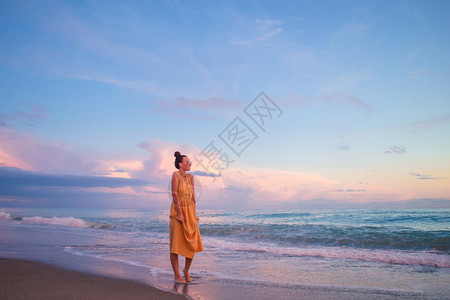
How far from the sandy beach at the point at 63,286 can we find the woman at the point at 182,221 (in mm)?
749

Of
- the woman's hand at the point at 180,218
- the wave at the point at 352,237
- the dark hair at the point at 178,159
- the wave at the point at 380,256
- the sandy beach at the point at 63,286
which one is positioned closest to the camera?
the sandy beach at the point at 63,286

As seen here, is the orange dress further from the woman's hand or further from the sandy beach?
the sandy beach

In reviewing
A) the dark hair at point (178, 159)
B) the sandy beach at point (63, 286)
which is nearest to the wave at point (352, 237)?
the dark hair at point (178, 159)

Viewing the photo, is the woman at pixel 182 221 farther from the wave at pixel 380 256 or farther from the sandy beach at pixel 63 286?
the wave at pixel 380 256

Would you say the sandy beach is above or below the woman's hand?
below

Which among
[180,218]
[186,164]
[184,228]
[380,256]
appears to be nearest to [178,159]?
[186,164]

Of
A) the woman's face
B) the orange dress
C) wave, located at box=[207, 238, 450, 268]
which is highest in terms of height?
the woman's face

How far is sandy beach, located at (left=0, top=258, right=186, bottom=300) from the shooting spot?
4094 millimetres

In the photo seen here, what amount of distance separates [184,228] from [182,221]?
13 cm

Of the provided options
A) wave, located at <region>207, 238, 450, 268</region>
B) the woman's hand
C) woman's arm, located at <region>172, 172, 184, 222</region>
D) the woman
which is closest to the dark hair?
the woman

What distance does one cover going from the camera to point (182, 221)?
5.34m

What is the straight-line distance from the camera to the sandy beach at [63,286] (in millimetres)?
4094

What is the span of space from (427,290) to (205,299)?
3613mm

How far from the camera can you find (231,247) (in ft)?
34.8
